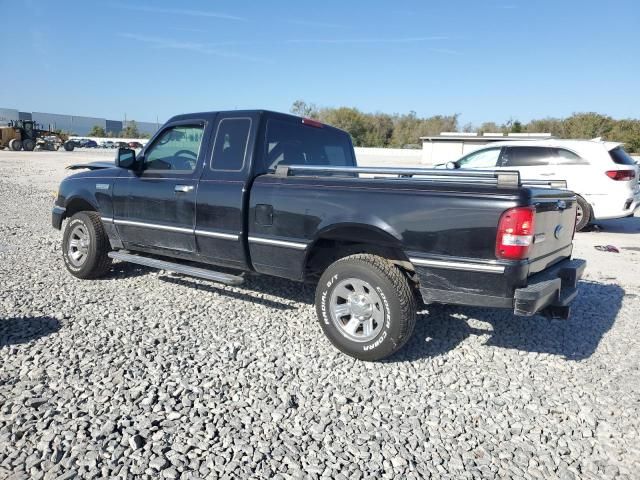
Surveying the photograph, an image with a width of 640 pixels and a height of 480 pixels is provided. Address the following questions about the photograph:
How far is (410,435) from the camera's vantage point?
2.89 meters

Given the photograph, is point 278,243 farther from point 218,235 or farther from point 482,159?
point 482,159

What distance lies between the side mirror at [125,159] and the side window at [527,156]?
7.75 m

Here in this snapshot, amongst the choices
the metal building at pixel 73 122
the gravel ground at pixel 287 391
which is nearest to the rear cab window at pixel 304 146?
the gravel ground at pixel 287 391

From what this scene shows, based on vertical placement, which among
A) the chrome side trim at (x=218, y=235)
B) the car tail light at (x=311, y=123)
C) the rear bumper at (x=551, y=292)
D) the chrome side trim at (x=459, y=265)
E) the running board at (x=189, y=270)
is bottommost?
the running board at (x=189, y=270)

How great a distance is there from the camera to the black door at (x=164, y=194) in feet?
16.0

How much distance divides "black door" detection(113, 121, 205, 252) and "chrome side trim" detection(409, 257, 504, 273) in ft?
7.73

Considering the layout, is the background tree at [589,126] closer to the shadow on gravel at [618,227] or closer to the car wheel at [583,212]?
the shadow on gravel at [618,227]

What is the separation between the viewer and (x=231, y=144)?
15.5ft

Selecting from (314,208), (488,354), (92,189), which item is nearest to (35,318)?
(92,189)

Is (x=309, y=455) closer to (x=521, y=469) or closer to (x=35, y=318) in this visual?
(x=521, y=469)

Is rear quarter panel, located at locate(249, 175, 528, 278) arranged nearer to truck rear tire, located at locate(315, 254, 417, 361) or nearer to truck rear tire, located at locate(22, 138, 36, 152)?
truck rear tire, located at locate(315, 254, 417, 361)

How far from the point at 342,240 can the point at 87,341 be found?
2233mm

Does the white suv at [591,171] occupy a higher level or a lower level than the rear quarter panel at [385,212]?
higher

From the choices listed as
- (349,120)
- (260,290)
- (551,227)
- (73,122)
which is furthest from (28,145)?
(73,122)
